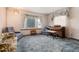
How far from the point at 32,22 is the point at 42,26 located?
245mm

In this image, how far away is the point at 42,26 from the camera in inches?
79.3

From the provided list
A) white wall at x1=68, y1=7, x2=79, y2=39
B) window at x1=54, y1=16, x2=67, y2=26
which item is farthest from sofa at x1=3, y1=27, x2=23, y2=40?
white wall at x1=68, y1=7, x2=79, y2=39

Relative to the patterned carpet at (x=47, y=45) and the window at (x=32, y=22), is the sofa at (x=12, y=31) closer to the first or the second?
the patterned carpet at (x=47, y=45)

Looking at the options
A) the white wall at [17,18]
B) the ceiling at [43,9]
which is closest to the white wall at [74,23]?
the ceiling at [43,9]

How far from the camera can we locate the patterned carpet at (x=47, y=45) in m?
1.85

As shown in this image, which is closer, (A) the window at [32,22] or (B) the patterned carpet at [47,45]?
(B) the patterned carpet at [47,45]

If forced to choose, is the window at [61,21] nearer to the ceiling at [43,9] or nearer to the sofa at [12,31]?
A: the ceiling at [43,9]

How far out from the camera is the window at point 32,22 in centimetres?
203

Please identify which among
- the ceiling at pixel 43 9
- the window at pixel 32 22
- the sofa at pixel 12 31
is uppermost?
the ceiling at pixel 43 9

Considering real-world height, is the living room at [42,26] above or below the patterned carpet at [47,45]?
above

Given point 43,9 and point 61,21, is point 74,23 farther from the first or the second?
point 43,9

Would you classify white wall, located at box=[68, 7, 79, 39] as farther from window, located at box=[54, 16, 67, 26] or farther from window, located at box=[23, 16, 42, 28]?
window, located at box=[23, 16, 42, 28]

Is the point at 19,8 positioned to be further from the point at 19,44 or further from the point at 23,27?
the point at 19,44

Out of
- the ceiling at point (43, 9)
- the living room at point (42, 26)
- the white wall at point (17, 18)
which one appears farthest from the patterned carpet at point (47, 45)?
the ceiling at point (43, 9)
